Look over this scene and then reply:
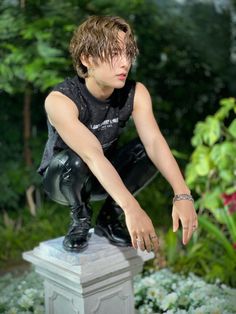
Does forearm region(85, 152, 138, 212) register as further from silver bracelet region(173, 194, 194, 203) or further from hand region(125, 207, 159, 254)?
silver bracelet region(173, 194, 194, 203)

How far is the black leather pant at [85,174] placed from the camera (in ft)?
5.46

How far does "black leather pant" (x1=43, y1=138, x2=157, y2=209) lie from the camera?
167cm

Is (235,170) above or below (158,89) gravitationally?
above

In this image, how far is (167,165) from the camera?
1.74m

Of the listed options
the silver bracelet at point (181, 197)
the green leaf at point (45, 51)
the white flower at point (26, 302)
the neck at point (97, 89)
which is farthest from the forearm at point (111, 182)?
the green leaf at point (45, 51)

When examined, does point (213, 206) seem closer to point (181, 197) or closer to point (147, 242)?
point (181, 197)

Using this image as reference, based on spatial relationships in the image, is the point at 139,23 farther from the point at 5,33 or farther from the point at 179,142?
the point at 5,33

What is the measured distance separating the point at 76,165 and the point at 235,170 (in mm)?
1971

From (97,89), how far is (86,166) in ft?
1.06

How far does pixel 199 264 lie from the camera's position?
3.14 m

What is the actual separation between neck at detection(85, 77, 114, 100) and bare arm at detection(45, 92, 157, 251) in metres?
0.13

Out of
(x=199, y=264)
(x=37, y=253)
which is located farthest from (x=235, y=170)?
(x=37, y=253)

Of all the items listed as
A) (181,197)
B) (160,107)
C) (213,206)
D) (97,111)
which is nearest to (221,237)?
(213,206)

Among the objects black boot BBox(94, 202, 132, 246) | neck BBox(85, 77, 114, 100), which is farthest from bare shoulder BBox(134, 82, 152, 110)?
black boot BBox(94, 202, 132, 246)
